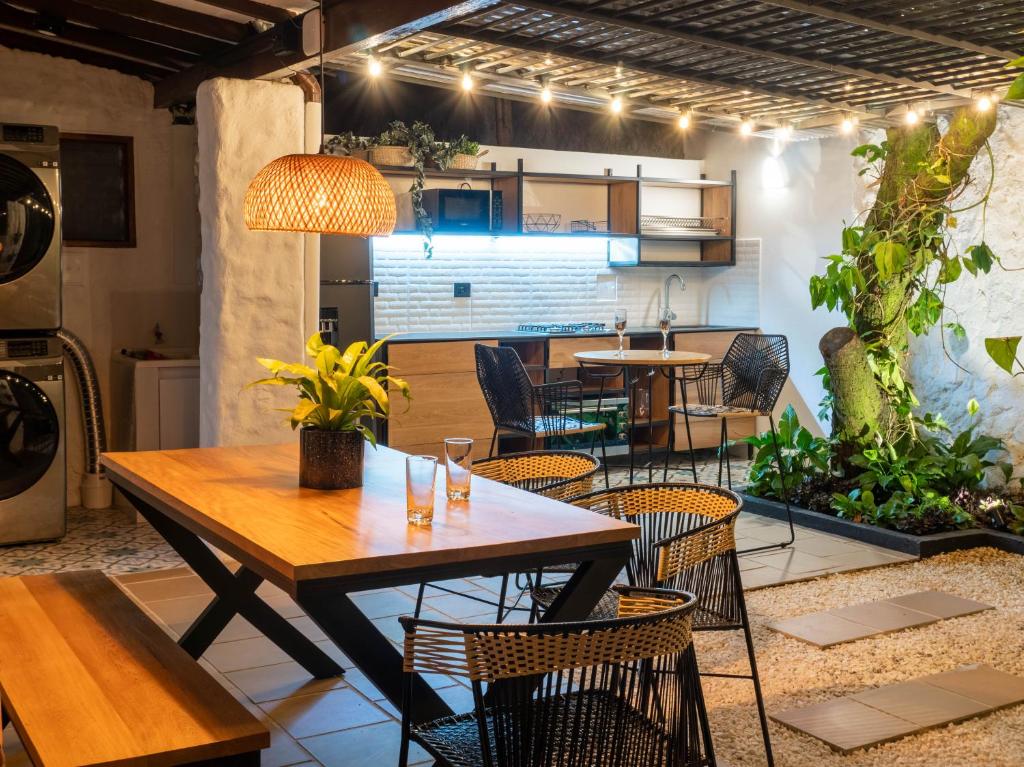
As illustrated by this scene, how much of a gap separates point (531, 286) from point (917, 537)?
3.66 m

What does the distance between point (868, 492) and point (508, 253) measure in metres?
3.33

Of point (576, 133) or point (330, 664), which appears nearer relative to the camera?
point (330, 664)

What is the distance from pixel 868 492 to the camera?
6.31 metres

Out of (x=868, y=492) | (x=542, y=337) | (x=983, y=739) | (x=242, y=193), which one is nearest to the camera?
(x=983, y=739)

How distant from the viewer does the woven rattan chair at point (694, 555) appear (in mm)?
3045

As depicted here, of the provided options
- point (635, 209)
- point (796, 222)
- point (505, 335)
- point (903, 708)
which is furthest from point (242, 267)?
point (796, 222)

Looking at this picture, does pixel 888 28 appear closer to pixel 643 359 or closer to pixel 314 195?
pixel 643 359

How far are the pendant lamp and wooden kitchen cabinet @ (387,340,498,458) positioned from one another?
3.76 meters

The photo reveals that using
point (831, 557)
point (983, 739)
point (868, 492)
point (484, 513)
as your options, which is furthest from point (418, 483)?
point (868, 492)

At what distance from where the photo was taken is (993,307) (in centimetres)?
702

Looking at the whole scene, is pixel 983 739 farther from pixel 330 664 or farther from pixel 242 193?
pixel 242 193

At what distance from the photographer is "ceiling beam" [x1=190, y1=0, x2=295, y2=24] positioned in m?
5.00

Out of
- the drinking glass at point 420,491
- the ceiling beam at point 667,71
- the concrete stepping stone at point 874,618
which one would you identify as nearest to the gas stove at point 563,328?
the ceiling beam at point 667,71

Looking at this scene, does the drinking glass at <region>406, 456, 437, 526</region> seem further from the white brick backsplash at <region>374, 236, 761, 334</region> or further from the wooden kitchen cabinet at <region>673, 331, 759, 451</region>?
the wooden kitchen cabinet at <region>673, 331, 759, 451</region>
